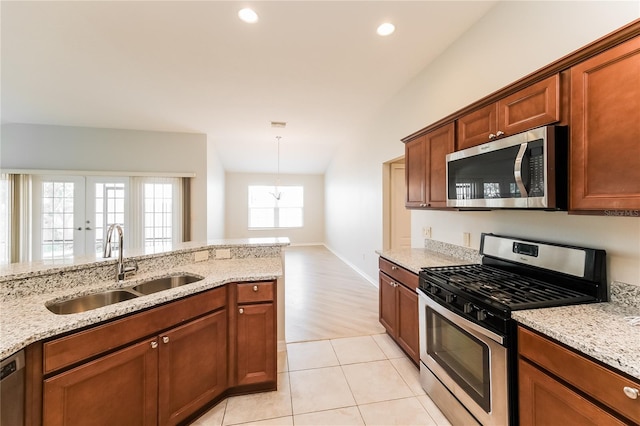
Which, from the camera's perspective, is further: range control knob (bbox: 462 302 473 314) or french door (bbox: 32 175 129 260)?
french door (bbox: 32 175 129 260)

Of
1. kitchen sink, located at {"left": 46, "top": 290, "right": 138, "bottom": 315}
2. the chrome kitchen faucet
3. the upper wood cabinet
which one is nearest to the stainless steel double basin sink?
A: kitchen sink, located at {"left": 46, "top": 290, "right": 138, "bottom": 315}

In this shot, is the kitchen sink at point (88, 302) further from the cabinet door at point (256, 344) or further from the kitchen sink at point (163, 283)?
the cabinet door at point (256, 344)

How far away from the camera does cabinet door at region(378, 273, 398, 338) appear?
259cm

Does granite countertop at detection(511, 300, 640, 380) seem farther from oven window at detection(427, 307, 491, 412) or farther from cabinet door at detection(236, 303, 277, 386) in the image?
cabinet door at detection(236, 303, 277, 386)

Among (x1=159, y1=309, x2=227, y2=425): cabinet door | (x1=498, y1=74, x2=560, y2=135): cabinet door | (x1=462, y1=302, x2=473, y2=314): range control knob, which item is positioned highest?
(x1=498, y1=74, x2=560, y2=135): cabinet door

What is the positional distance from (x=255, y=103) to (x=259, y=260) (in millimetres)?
2541

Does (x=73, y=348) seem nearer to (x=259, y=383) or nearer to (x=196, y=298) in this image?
(x=196, y=298)

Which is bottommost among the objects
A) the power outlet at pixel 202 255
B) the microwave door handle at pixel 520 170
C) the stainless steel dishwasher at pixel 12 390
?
the stainless steel dishwasher at pixel 12 390

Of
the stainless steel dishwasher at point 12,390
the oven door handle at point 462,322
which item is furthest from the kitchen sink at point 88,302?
the oven door handle at point 462,322

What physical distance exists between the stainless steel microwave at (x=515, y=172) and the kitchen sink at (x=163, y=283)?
2.10 metres

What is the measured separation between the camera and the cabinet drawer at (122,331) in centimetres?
118

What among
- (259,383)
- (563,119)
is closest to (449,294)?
(563,119)

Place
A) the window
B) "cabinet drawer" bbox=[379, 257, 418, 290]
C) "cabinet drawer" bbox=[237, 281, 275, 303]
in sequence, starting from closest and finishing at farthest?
1. "cabinet drawer" bbox=[237, 281, 275, 303]
2. "cabinet drawer" bbox=[379, 257, 418, 290]
3. the window

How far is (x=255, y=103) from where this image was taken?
12.9 feet
